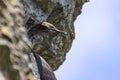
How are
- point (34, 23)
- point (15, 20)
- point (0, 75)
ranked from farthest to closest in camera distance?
point (34, 23) < point (15, 20) < point (0, 75)

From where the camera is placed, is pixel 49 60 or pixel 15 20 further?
pixel 49 60

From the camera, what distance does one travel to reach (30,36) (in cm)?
953

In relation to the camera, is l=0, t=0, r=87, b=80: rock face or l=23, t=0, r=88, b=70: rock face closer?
l=0, t=0, r=87, b=80: rock face

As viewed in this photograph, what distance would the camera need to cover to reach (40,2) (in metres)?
9.72

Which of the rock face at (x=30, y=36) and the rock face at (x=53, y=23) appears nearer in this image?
the rock face at (x=30, y=36)

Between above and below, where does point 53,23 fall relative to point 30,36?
below

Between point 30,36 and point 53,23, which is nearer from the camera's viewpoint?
point 30,36

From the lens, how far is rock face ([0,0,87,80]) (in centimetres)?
133

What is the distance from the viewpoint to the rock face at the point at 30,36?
133 centimetres

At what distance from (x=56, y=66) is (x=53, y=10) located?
2.41 metres

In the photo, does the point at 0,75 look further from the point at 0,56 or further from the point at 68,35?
the point at 68,35

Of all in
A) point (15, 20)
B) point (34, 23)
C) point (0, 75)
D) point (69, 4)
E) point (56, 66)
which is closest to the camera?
point (0, 75)

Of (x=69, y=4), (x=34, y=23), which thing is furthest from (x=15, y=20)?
(x=69, y=4)

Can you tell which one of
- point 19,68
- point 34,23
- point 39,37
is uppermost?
point 19,68
